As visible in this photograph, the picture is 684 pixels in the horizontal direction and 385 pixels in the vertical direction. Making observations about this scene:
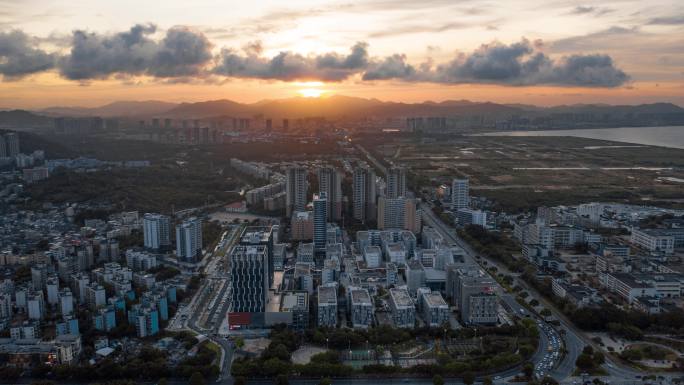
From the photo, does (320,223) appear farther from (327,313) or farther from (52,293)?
(52,293)

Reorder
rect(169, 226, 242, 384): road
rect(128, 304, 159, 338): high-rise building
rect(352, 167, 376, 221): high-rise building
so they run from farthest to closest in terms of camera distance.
A: 1. rect(352, 167, 376, 221): high-rise building
2. rect(128, 304, 159, 338): high-rise building
3. rect(169, 226, 242, 384): road

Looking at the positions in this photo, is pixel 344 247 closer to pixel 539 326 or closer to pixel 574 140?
pixel 539 326

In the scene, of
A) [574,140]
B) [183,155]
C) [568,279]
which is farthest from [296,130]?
[568,279]

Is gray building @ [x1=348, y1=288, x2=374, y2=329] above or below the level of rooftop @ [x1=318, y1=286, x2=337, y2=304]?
below

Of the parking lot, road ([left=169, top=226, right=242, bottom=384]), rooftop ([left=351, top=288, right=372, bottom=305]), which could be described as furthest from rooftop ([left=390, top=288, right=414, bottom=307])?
road ([left=169, top=226, right=242, bottom=384])

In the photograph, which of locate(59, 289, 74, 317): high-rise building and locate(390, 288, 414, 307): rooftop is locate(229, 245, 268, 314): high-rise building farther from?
locate(59, 289, 74, 317): high-rise building

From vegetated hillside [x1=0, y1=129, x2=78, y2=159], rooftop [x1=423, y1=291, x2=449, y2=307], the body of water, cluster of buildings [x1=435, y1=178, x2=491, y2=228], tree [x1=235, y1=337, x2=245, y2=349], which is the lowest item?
tree [x1=235, y1=337, x2=245, y2=349]
